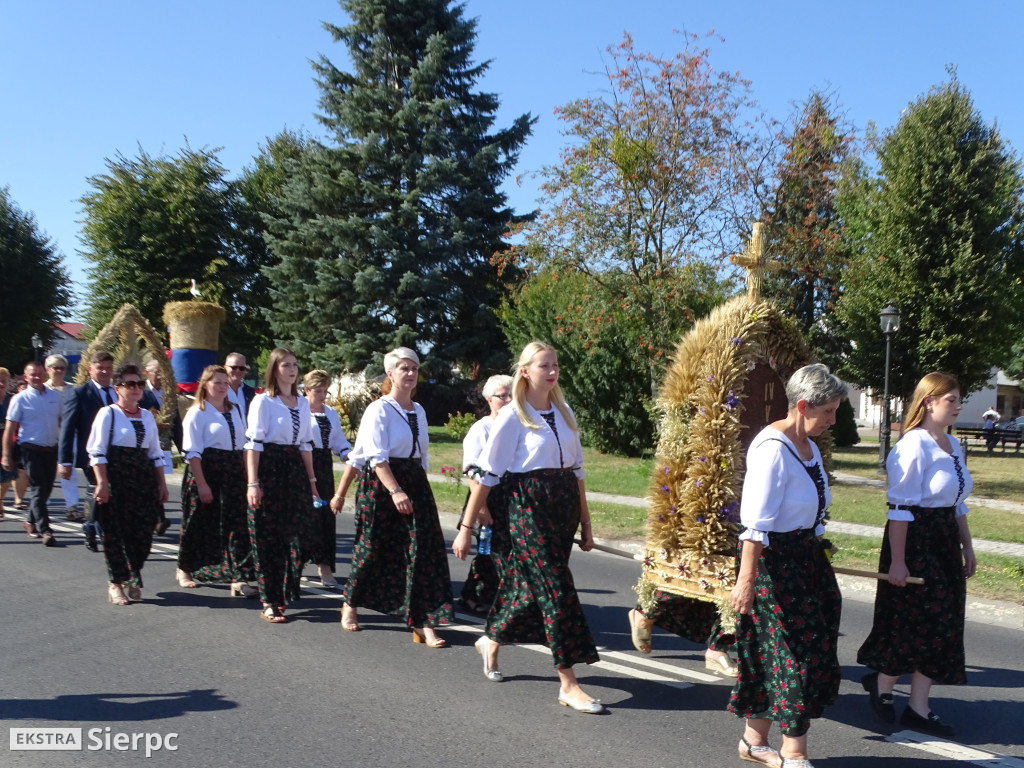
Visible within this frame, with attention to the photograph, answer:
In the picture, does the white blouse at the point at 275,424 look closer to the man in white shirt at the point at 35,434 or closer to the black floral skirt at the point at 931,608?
the black floral skirt at the point at 931,608

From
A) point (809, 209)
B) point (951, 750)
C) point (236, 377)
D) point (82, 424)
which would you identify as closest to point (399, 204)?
point (809, 209)

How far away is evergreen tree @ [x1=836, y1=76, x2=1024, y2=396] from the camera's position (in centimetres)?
1802

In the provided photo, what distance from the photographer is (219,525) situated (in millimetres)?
7871

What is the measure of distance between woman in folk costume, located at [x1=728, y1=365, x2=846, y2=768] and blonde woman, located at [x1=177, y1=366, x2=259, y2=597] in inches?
195

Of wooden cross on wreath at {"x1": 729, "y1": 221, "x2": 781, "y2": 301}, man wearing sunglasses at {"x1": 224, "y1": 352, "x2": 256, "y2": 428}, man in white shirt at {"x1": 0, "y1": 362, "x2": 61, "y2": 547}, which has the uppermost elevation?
wooden cross on wreath at {"x1": 729, "y1": 221, "x2": 781, "y2": 301}

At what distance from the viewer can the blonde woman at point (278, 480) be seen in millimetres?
6738

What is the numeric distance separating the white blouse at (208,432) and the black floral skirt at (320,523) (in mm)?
744

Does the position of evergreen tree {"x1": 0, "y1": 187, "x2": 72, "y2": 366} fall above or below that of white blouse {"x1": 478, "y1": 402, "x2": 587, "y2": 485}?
above

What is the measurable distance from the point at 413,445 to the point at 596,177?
49.4 ft

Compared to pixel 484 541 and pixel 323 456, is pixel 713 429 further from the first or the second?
pixel 323 456

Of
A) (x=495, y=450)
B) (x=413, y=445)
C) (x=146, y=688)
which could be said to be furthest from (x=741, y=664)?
(x=146, y=688)

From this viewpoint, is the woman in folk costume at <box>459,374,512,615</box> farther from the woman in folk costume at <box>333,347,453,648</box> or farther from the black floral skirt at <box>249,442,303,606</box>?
the black floral skirt at <box>249,442,303,606</box>

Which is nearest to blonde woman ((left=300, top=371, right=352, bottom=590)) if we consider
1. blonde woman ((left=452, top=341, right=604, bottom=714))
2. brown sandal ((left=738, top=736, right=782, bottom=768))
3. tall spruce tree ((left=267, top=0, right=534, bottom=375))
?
blonde woman ((left=452, top=341, right=604, bottom=714))

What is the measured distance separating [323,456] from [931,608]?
17.4 ft
